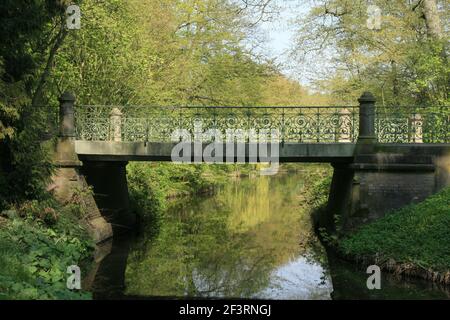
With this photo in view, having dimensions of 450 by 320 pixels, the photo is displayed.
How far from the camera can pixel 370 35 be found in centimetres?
2159

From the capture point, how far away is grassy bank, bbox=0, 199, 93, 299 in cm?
838

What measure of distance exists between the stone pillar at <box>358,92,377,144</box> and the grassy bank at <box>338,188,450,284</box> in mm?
2120

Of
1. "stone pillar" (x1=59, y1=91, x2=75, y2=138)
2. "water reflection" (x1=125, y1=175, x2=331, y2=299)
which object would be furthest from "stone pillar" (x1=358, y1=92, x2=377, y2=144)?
"stone pillar" (x1=59, y1=91, x2=75, y2=138)

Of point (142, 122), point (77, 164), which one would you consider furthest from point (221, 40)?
point (77, 164)

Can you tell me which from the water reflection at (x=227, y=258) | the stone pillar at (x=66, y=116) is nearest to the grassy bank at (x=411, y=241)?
the water reflection at (x=227, y=258)

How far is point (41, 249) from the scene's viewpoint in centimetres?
1087

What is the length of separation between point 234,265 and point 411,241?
4.39 metres

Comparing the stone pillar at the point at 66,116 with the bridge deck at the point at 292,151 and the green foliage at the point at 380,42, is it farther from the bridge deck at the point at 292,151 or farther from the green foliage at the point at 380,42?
the green foliage at the point at 380,42

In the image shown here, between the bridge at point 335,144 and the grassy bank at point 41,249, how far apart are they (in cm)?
224

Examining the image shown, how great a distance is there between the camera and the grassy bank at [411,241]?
457 inches

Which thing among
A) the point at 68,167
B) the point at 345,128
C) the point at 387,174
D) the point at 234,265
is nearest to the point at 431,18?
the point at 345,128

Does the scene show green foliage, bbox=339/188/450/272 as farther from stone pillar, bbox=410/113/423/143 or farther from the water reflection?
stone pillar, bbox=410/113/423/143

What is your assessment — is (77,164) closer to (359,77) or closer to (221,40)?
(359,77)

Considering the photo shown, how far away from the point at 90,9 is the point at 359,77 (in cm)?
1159
